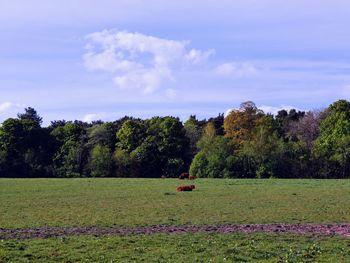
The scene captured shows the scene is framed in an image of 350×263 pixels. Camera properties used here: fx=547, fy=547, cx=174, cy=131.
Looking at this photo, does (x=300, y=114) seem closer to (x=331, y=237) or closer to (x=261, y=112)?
(x=261, y=112)

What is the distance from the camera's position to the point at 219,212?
3284cm

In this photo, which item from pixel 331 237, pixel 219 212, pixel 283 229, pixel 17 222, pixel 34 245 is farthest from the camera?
pixel 219 212

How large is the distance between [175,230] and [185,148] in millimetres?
83830

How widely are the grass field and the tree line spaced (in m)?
A: 49.4

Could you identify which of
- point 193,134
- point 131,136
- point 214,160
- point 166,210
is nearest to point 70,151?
point 131,136

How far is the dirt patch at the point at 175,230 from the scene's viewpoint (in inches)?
947

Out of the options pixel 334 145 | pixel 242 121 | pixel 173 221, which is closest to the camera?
pixel 173 221

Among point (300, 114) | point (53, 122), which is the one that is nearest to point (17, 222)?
point (53, 122)

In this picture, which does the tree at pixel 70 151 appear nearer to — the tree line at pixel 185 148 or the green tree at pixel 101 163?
the tree line at pixel 185 148

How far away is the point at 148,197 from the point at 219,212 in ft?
45.1

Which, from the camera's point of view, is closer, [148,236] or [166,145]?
[148,236]

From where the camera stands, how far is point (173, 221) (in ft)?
94.2

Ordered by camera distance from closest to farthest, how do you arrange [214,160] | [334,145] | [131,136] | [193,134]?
[214,160]
[334,145]
[131,136]
[193,134]

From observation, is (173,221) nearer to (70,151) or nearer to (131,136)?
(131,136)
